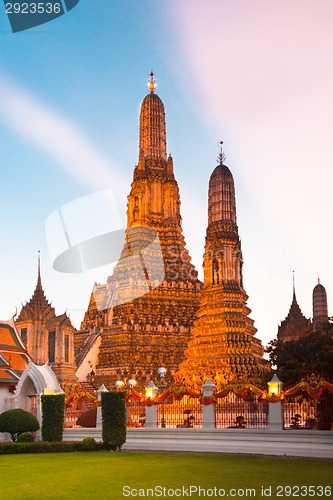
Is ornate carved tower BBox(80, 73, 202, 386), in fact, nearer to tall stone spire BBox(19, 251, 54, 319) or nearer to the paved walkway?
tall stone spire BBox(19, 251, 54, 319)

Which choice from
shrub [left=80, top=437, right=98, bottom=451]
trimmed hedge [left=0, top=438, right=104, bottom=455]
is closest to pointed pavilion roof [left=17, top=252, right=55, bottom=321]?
trimmed hedge [left=0, top=438, right=104, bottom=455]

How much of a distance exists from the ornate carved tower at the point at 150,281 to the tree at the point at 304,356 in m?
22.7

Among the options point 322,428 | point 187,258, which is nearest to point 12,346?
point 322,428

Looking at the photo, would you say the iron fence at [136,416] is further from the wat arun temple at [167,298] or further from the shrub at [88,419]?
the wat arun temple at [167,298]

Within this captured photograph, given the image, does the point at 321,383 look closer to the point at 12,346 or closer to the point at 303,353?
the point at 303,353

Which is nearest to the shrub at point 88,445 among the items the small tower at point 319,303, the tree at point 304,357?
the tree at point 304,357

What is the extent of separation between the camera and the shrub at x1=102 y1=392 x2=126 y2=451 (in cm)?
2439

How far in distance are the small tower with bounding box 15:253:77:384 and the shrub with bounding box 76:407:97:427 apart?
25755mm

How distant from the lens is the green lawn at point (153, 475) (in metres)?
14.0

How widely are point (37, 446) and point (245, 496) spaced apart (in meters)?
13.4

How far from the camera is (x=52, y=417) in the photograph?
27.1 m

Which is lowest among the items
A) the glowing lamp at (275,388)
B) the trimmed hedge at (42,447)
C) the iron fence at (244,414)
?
the trimmed hedge at (42,447)

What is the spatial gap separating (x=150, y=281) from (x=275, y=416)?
39504mm

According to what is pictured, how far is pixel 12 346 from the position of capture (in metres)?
34.0
